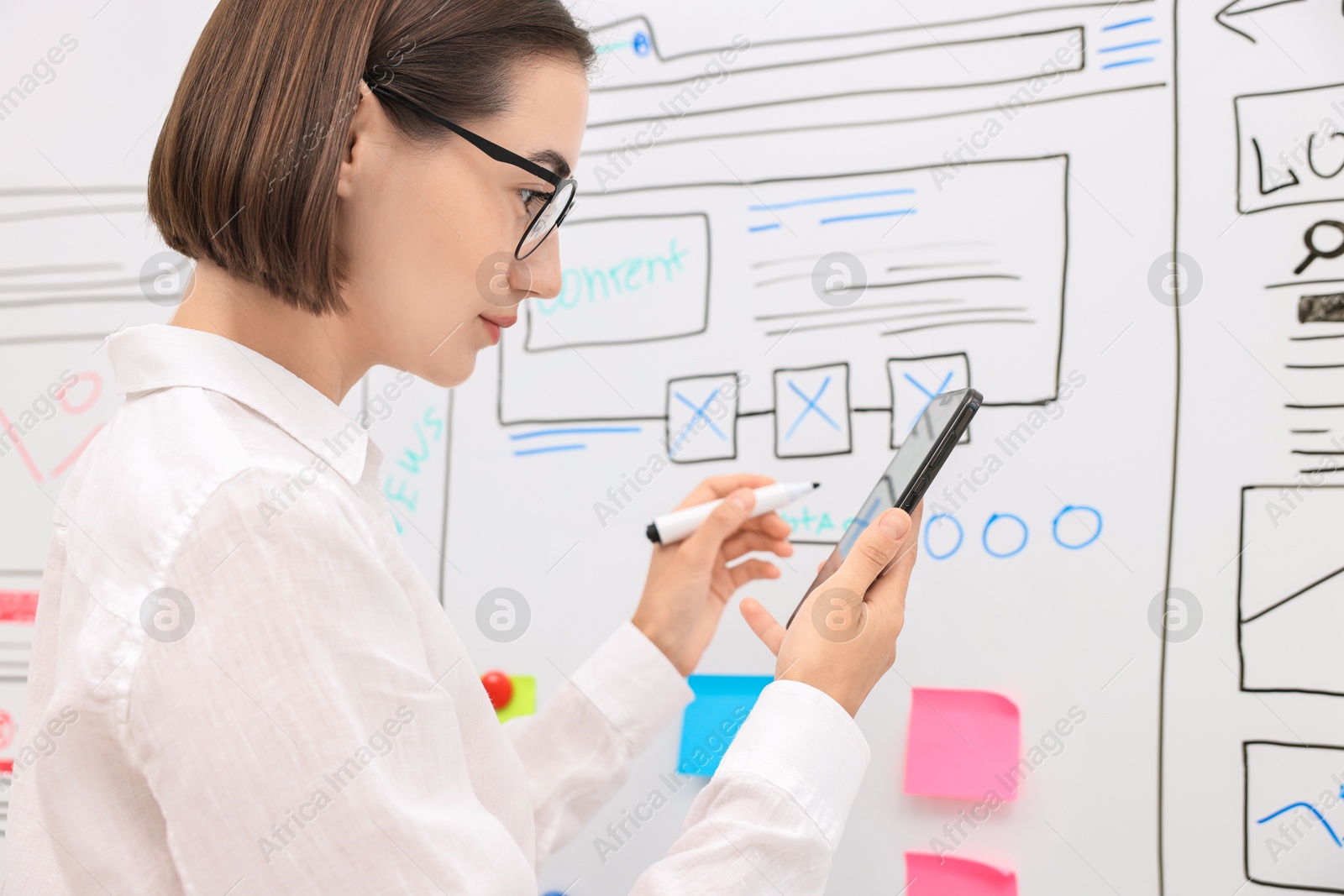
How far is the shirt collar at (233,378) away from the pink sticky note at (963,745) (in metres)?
0.53

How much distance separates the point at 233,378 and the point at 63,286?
84cm

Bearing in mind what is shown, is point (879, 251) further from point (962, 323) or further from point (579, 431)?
point (579, 431)

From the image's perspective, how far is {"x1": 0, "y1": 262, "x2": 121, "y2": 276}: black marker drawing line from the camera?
1.16 meters

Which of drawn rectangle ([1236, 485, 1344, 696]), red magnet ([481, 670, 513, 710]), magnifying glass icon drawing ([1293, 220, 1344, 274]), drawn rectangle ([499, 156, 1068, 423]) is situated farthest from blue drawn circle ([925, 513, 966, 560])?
red magnet ([481, 670, 513, 710])

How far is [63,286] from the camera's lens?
117 cm

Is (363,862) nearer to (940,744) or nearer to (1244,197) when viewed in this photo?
(940,744)

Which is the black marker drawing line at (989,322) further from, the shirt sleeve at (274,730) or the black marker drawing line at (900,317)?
the shirt sleeve at (274,730)

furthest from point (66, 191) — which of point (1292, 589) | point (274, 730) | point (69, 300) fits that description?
point (1292, 589)

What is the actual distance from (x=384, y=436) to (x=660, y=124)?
447 millimetres

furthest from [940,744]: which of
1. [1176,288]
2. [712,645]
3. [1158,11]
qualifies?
[1158,11]

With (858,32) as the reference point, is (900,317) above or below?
below

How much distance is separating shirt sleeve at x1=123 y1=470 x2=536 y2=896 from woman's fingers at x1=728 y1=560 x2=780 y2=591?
1.39 ft

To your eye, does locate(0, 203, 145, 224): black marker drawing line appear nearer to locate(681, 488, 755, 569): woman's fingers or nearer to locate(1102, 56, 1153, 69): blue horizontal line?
locate(681, 488, 755, 569): woman's fingers

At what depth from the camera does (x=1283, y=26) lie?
0.77 metres
